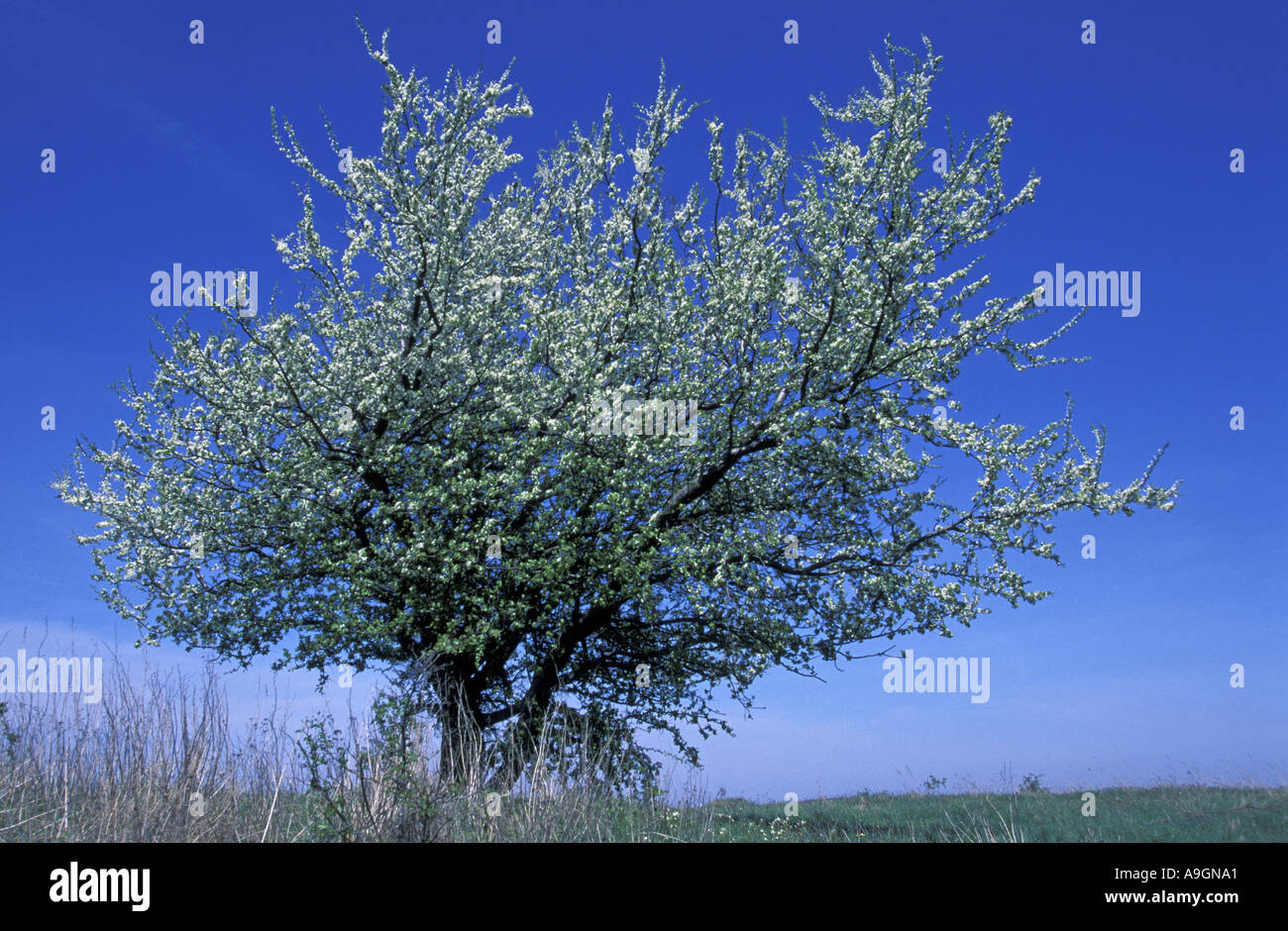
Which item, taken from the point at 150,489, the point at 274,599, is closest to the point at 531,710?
the point at 274,599

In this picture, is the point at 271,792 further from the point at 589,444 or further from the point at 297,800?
the point at 589,444

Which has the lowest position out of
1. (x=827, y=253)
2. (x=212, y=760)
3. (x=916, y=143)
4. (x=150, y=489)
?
(x=212, y=760)

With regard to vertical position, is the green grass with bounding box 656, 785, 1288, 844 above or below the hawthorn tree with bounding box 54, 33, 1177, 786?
below

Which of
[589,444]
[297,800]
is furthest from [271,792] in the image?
[589,444]

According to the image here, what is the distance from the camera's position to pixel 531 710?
57.3ft

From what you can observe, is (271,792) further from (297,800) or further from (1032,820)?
(1032,820)

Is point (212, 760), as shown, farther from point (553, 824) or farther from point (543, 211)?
point (543, 211)

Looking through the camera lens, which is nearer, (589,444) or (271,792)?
(271,792)

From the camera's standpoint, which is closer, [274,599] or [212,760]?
[212,760]

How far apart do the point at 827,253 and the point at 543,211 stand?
9.10 meters

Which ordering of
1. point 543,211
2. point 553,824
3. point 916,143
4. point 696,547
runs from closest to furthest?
point 553,824 < point 916,143 < point 696,547 < point 543,211

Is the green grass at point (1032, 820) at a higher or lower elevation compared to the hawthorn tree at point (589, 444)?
lower
